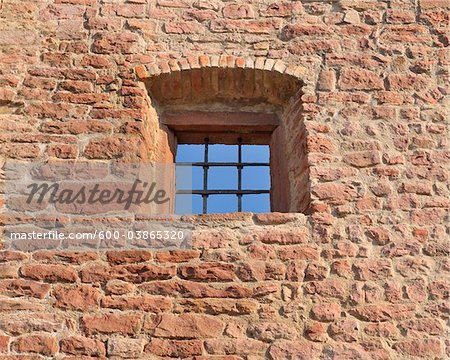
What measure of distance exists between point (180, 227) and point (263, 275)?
0.57 m

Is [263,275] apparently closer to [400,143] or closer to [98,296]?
[98,296]

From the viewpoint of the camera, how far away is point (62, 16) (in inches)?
168

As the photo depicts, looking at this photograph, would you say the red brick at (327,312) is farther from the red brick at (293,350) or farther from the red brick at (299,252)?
the red brick at (299,252)

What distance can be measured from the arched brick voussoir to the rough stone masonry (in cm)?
1

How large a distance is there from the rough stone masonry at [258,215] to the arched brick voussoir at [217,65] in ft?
0.03

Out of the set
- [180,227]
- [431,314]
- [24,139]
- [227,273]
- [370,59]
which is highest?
[370,59]

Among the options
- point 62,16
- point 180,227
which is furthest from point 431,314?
point 62,16

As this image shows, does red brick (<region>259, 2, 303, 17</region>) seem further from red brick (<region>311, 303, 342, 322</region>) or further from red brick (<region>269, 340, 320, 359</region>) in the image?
red brick (<region>269, 340, 320, 359</region>)

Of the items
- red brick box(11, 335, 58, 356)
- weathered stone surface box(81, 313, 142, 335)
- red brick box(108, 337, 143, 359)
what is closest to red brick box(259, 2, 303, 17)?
weathered stone surface box(81, 313, 142, 335)

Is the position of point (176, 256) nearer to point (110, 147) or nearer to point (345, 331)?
point (110, 147)

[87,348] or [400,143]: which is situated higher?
[400,143]

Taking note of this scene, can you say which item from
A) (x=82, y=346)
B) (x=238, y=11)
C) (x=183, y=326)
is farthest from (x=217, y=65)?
(x=82, y=346)

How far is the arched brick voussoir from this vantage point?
13.4ft

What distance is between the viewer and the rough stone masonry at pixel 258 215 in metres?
3.32
